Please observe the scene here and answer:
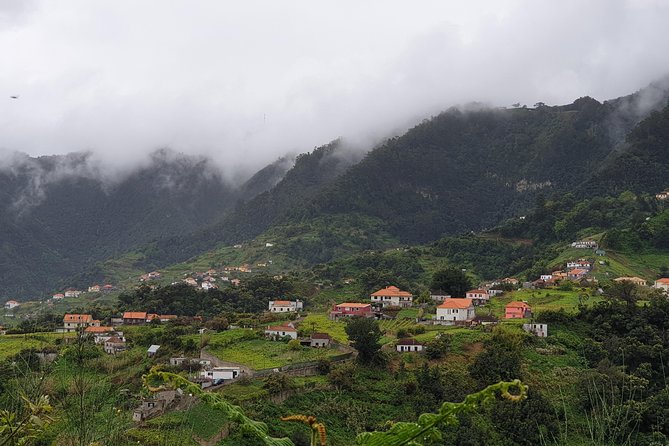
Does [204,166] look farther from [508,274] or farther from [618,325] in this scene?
[618,325]

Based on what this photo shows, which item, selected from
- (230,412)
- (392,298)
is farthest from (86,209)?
(230,412)

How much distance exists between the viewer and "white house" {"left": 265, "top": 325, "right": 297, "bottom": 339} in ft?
119

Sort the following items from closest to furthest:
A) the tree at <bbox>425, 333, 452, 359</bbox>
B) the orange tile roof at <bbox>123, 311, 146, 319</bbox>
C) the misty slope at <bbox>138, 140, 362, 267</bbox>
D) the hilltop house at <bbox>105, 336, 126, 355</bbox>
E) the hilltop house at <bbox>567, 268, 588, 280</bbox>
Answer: the tree at <bbox>425, 333, 452, 359</bbox> < the hilltop house at <bbox>105, 336, 126, 355</bbox> < the orange tile roof at <bbox>123, 311, 146, 319</bbox> < the hilltop house at <bbox>567, 268, 588, 280</bbox> < the misty slope at <bbox>138, 140, 362, 267</bbox>

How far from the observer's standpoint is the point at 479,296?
4500cm

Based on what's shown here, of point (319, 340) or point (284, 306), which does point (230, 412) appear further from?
point (284, 306)

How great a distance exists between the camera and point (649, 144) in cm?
8519

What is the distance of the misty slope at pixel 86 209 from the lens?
128125 mm

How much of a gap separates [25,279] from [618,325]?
107m

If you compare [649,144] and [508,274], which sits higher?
[649,144]

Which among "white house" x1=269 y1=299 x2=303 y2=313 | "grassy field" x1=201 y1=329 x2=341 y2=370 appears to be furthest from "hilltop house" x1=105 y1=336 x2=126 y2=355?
"white house" x1=269 y1=299 x2=303 y2=313

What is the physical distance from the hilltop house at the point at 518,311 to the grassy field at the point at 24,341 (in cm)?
2432

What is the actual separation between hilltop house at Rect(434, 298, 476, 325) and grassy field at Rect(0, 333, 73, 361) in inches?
843

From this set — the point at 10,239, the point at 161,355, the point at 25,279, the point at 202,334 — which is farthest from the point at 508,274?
the point at 10,239

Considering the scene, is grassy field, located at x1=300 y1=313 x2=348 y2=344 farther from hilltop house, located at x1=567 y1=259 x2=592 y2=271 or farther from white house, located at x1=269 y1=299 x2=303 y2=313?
hilltop house, located at x1=567 y1=259 x2=592 y2=271
